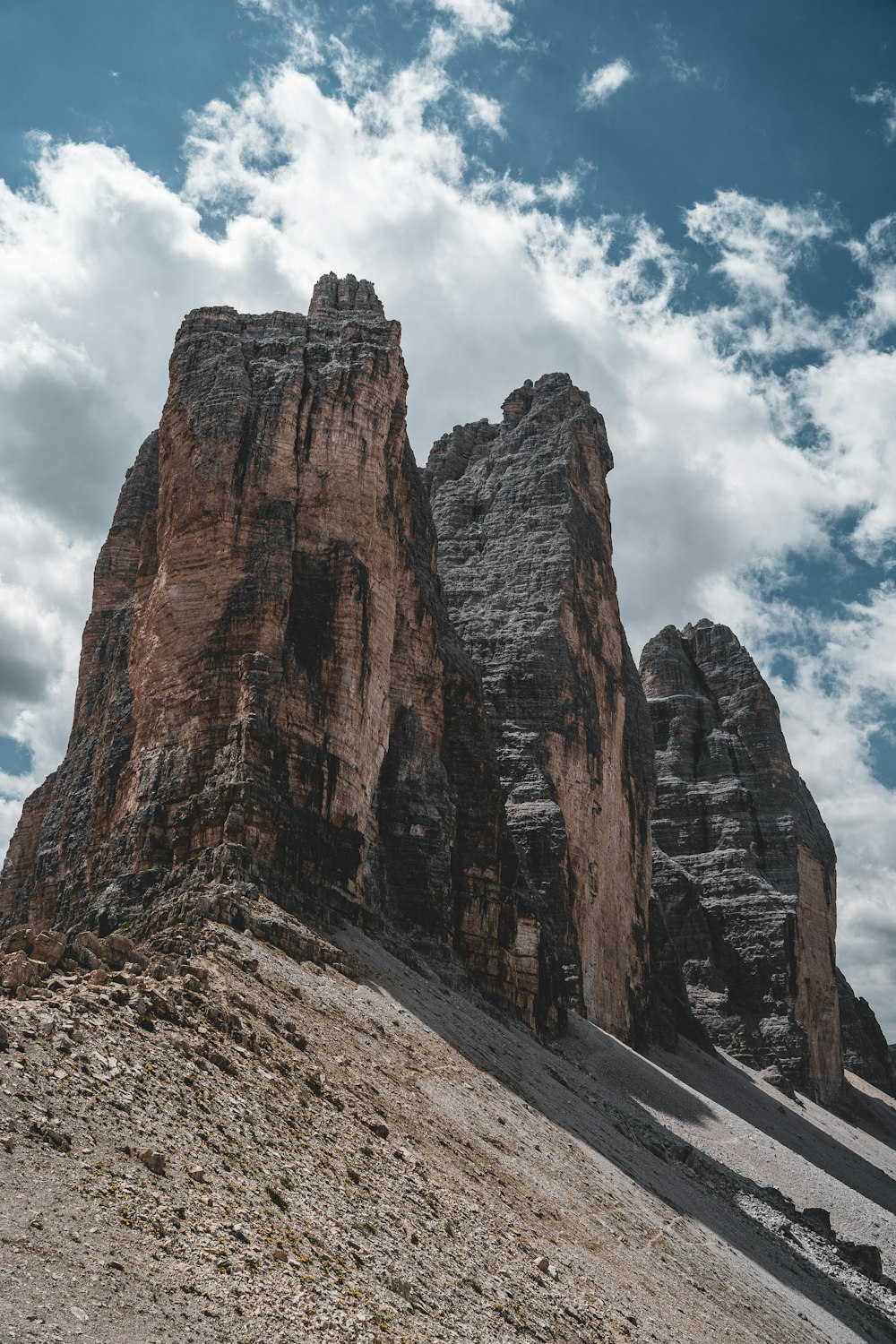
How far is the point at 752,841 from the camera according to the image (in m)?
90.8

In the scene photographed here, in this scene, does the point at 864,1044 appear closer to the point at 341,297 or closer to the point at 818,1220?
the point at 818,1220

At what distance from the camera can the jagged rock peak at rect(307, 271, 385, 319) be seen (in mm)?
49456

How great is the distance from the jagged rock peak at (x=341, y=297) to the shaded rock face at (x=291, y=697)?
17 cm

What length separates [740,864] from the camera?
88.5 meters

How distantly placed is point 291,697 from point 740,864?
6065cm

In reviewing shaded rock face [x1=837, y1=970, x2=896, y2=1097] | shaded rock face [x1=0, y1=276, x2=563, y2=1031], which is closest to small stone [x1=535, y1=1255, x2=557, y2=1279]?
shaded rock face [x1=0, y1=276, x2=563, y2=1031]

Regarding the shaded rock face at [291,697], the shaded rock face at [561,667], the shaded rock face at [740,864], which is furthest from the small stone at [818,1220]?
the shaded rock face at [740,864]

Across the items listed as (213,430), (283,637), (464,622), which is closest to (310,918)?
(283,637)

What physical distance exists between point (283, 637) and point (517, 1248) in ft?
70.3

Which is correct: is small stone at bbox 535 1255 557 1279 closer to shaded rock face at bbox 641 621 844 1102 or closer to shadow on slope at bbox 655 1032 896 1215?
shadow on slope at bbox 655 1032 896 1215

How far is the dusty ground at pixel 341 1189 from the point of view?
11.1 m

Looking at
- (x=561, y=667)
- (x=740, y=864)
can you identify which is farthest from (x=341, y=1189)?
(x=740, y=864)

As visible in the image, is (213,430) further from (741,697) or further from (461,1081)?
(741,697)

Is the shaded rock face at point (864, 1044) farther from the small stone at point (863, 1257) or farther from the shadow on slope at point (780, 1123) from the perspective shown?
the small stone at point (863, 1257)
